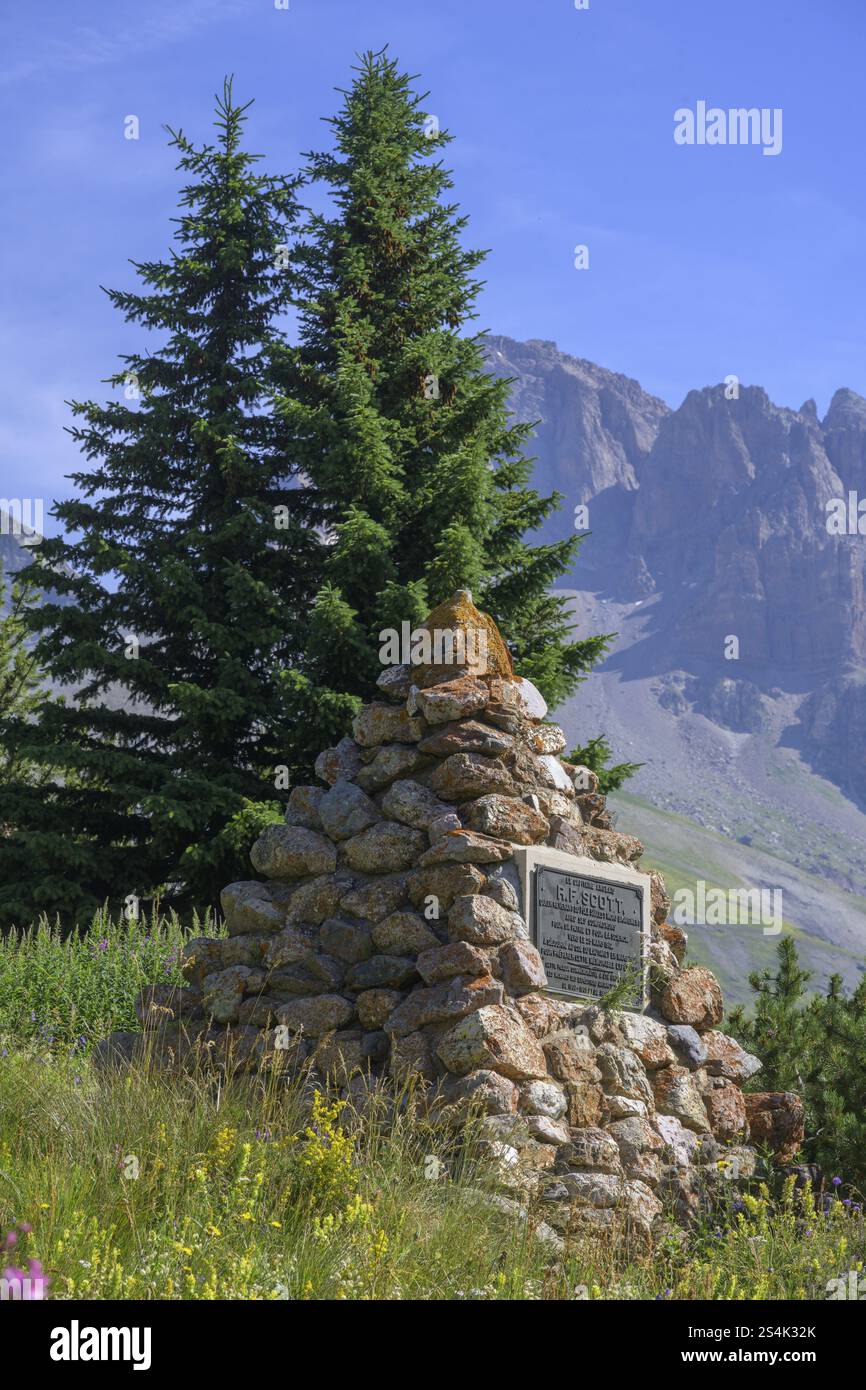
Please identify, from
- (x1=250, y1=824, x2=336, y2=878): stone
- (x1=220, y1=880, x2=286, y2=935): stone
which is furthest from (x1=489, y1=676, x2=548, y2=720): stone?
(x1=220, y1=880, x2=286, y2=935): stone

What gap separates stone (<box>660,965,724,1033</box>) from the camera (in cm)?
813

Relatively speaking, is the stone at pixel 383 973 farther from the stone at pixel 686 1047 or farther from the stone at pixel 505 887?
the stone at pixel 686 1047

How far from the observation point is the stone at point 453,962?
6926 millimetres

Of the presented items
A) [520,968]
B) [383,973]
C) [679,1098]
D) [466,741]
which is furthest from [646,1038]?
[466,741]

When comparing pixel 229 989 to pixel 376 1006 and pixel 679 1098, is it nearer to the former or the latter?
pixel 376 1006

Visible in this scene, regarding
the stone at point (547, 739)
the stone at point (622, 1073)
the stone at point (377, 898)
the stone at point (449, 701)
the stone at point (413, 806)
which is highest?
the stone at point (449, 701)

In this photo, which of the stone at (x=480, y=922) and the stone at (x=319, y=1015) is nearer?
the stone at (x=480, y=922)

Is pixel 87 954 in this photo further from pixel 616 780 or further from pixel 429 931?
pixel 616 780

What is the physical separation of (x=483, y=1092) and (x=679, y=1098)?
5.86ft

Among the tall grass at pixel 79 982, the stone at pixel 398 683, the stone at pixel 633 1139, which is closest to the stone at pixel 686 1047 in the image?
the stone at pixel 633 1139

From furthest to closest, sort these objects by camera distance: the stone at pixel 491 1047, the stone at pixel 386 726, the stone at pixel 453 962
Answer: the stone at pixel 386 726 → the stone at pixel 453 962 → the stone at pixel 491 1047

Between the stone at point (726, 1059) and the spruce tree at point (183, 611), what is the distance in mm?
5555
